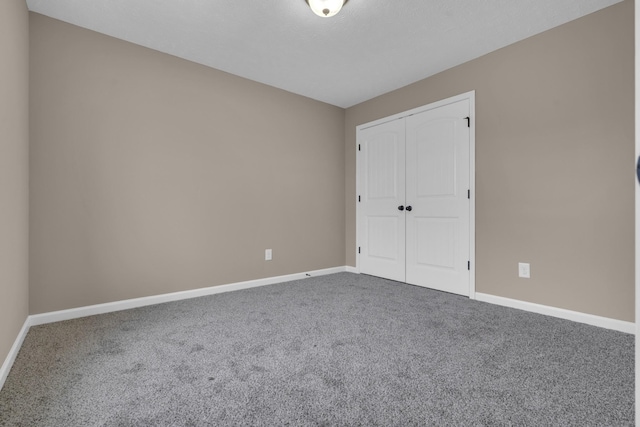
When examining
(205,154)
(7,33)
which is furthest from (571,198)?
(7,33)

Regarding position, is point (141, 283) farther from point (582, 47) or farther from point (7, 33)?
point (582, 47)

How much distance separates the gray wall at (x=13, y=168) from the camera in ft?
5.23

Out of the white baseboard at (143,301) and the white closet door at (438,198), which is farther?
the white closet door at (438,198)

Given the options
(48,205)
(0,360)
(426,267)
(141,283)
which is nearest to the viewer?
(0,360)

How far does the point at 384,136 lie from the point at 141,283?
10.2ft

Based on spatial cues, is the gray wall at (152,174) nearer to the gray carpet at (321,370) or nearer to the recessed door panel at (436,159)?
the gray carpet at (321,370)

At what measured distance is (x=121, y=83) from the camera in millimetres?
2705

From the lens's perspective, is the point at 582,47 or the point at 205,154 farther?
the point at 205,154

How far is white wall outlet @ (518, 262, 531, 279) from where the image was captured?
8.77 feet

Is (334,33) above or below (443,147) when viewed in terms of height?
above

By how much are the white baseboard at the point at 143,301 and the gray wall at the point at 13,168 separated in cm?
17

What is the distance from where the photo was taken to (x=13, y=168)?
1.83 meters

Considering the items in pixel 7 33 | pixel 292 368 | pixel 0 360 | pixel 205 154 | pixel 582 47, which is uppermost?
pixel 582 47

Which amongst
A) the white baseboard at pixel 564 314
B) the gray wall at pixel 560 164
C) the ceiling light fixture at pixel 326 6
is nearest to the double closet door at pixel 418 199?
the gray wall at pixel 560 164
